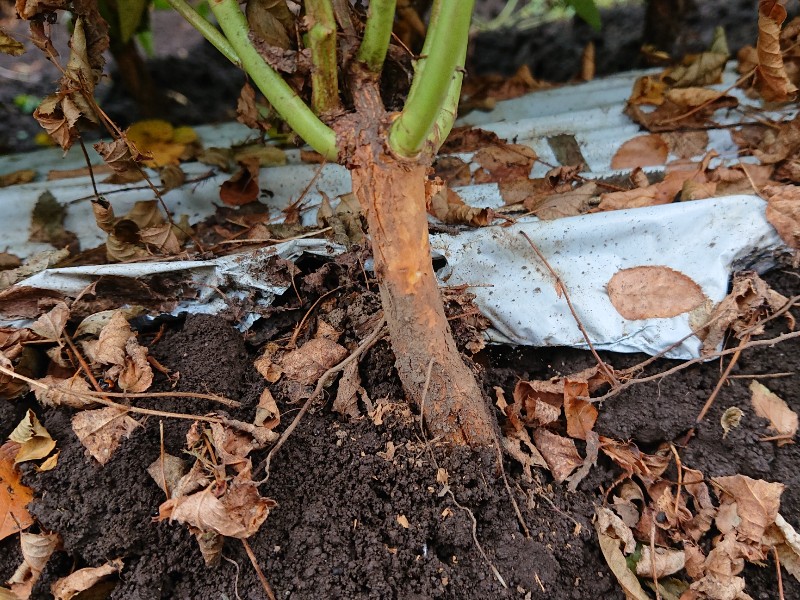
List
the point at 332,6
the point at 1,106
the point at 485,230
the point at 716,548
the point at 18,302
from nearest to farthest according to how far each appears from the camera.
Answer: the point at 332,6 → the point at 716,548 → the point at 18,302 → the point at 485,230 → the point at 1,106

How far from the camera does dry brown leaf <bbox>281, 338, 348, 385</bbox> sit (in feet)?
3.85

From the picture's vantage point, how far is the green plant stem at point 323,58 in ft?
2.92

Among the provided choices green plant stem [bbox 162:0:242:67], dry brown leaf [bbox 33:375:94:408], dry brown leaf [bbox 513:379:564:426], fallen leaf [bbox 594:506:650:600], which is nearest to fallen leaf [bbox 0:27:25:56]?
green plant stem [bbox 162:0:242:67]

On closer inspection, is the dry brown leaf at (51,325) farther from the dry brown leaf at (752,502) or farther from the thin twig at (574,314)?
the dry brown leaf at (752,502)

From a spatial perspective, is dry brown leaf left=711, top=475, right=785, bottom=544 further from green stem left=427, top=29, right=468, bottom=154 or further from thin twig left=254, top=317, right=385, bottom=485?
green stem left=427, top=29, right=468, bottom=154

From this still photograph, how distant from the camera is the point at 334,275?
1313mm

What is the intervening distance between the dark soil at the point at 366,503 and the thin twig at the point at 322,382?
0.03 m

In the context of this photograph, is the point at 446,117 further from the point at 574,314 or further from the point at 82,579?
the point at 82,579

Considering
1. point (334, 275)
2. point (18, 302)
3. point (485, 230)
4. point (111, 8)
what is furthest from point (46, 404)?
point (111, 8)

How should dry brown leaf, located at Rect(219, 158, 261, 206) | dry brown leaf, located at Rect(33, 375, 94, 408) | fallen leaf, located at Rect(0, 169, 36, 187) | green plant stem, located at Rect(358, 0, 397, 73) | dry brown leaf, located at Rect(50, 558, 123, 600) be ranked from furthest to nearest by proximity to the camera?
fallen leaf, located at Rect(0, 169, 36, 187) → dry brown leaf, located at Rect(219, 158, 261, 206) → dry brown leaf, located at Rect(33, 375, 94, 408) → dry brown leaf, located at Rect(50, 558, 123, 600) → green plant stem, located at Rect(358, 0, 397, 73)

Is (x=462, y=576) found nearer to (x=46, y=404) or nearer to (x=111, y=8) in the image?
(x=46, y=404)

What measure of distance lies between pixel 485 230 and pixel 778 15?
0.89m

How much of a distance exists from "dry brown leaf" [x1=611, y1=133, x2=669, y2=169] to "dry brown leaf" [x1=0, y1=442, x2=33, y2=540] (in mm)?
1662

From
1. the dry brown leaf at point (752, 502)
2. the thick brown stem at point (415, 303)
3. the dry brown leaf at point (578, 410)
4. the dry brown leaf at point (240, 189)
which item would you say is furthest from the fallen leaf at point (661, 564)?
the dry brown leaf at point (240, 189)
